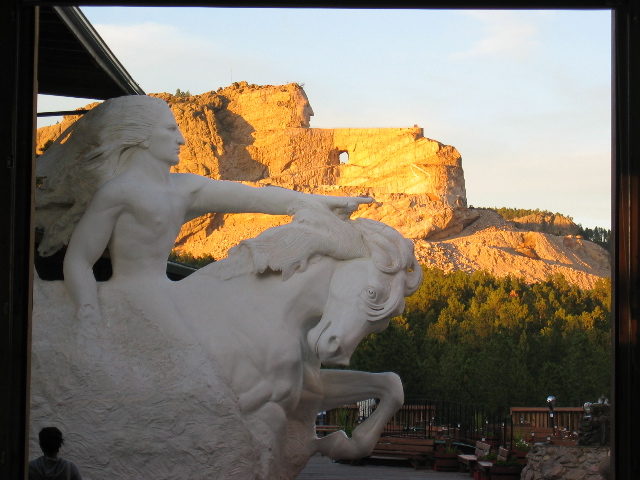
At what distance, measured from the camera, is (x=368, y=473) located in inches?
642

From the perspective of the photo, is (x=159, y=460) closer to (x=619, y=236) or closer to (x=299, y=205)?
(x=299, y=205)

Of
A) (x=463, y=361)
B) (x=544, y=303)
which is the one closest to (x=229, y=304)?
(x=463, y=361)

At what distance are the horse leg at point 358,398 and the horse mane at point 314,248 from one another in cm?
62

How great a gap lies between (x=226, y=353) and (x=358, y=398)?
1.06 metres

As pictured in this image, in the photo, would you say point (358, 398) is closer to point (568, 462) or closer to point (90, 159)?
point (90, 159)

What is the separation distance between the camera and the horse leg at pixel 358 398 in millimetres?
6750

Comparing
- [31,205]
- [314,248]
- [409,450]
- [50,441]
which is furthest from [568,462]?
[31,205]

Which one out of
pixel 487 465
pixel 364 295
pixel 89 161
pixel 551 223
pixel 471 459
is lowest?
pixel 471 459

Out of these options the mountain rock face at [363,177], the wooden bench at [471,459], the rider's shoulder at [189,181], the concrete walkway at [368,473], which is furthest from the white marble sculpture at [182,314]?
the mountain rock face at [363,177]

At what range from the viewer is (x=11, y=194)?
445cm

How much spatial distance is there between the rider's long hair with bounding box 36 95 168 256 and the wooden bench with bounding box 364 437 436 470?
39.2 ft

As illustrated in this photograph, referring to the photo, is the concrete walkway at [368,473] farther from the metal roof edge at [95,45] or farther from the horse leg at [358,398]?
the horse leg at [358,398]

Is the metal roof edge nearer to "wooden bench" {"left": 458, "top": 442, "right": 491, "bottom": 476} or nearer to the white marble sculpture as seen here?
the white marble sculpture

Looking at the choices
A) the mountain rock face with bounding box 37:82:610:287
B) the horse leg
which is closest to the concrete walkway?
the horse leg
